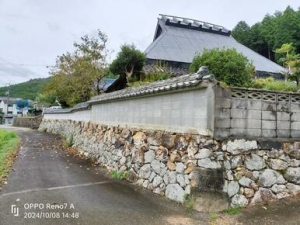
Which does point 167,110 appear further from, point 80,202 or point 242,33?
point 242,33

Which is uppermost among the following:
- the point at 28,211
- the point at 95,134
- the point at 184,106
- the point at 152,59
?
the point at 152,59

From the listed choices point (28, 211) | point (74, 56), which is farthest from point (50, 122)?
point (28, 211)

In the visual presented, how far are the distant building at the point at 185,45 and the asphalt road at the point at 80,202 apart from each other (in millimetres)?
9097

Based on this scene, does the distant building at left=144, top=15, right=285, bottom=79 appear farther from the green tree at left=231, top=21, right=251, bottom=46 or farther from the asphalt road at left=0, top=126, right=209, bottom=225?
the green tree at left=231, top=21, right=251, bottom=46

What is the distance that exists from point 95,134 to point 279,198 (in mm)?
7772

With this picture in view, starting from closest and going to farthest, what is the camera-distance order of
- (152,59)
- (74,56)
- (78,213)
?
1. (78,213)
2. (152,59)
3. (74,56)

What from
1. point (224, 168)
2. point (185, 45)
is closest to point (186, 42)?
point (185, 45)

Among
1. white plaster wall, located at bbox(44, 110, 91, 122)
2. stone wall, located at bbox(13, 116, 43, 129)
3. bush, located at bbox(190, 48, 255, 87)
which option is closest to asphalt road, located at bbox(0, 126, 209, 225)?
bush, located at bbox(190, 48, 255, 87)

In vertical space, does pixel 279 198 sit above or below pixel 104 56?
below

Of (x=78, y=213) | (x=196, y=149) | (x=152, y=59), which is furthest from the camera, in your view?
(x=152, y=59)

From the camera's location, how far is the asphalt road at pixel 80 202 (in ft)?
15.6

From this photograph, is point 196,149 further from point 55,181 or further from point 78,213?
point 55,181

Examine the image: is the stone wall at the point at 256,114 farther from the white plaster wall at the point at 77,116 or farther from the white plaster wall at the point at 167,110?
the white plaster wall at the point at 77,116

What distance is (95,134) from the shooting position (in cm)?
1135
